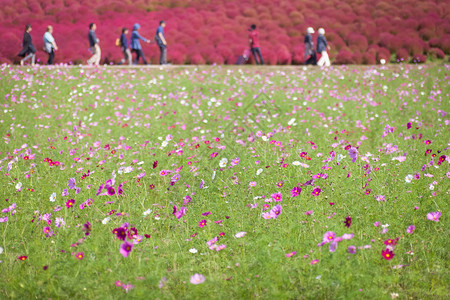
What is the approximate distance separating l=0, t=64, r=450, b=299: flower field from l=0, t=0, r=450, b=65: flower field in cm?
667

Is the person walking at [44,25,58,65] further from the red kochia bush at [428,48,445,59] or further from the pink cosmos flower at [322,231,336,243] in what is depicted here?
the red kochia bush at [428,48,445,59]

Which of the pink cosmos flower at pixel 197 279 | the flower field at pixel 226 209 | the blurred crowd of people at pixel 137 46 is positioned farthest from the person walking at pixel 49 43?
the pink cosmos flower at pixel 197 279

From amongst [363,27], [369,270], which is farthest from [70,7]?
[369,270]

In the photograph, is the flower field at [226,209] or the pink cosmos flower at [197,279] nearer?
the pink cosmos flower at [197,279]

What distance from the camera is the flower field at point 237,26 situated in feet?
44.0

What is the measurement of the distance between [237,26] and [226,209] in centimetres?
1436

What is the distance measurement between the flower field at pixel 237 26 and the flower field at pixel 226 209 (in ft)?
21.9

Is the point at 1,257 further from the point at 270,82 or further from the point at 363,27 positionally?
the point at 363,27

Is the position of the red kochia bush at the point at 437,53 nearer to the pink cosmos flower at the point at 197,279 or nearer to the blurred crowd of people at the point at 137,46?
the blurred crowd of people at the point at 137,46

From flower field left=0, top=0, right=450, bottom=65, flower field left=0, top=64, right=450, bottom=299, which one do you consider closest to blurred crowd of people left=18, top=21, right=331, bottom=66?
flower field left=0, top=0, right=450, bottom=65

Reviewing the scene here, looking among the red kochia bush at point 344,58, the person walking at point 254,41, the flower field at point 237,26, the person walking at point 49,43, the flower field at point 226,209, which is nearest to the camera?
the flower field at point 226,209

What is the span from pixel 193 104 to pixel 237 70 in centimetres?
407

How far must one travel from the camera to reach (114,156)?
15.8 ft

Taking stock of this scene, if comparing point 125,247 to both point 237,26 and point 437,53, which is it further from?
point 237,26
